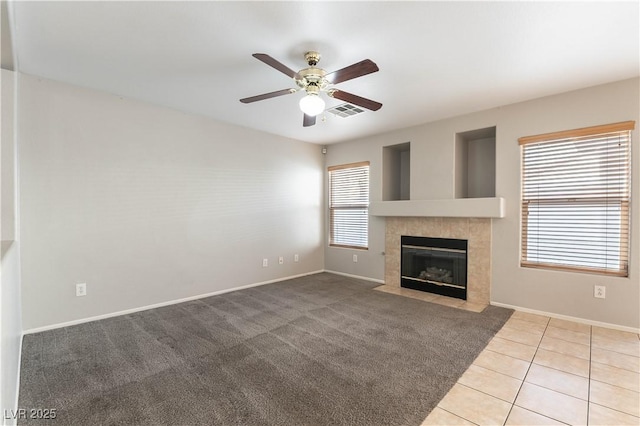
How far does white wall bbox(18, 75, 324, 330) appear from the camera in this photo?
2.93 metres

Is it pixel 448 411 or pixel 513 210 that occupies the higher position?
pixel 513 210

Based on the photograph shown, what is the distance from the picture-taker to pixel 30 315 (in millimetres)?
2889

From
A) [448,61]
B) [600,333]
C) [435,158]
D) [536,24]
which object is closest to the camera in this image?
[536,24]

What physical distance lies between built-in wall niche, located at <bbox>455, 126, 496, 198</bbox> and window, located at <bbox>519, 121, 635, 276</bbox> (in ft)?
2.07

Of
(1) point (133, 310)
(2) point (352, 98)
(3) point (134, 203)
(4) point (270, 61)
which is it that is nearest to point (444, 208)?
(2) point (352, 98)

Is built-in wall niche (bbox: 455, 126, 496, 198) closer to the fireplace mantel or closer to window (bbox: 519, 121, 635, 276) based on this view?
the fireplace mantel

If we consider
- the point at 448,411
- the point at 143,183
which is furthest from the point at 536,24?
the point at 143,183

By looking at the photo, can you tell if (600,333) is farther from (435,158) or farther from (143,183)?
(143,183)

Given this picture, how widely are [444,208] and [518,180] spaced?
35.7 inches

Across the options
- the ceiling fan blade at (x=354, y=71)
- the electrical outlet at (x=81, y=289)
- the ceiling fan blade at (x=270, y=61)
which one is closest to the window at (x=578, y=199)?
the ceiling fan blade at (x=354, y=71)

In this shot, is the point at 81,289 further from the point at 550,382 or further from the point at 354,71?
the point at 550,382

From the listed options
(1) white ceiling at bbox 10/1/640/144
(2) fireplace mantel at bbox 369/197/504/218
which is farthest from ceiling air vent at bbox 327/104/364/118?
(2) fireplace mantel at bbox 369/197/504/218

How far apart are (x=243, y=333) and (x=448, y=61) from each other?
3.13m

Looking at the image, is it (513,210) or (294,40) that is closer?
(294,40)
